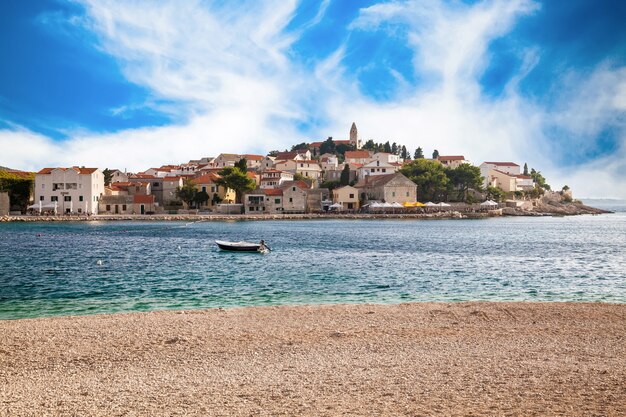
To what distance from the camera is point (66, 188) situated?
78812 millimetres

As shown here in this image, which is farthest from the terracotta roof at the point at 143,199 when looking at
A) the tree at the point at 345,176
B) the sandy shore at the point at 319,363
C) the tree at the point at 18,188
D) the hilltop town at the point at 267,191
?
the sandy shore at the point at 319,363

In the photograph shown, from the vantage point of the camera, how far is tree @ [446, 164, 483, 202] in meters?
97.2

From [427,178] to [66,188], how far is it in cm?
6274

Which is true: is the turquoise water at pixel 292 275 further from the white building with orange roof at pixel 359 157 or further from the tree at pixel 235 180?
the white building with orange roof at pixel 359 157

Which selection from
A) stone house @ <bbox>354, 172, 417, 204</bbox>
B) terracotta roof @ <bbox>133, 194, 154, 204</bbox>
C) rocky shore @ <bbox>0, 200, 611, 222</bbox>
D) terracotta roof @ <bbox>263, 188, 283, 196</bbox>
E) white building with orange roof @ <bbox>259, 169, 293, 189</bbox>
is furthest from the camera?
white building with orange roof @ <bbox>259, 169, 293, 189</bbox>

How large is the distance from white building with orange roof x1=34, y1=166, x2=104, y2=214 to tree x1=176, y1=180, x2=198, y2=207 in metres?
14.4

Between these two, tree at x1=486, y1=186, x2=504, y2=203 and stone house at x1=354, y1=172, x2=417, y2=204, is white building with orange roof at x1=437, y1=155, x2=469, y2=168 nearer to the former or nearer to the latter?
tree at x1=486, y1=186, x2=504, y2=203

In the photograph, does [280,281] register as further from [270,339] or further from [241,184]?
[241,184]

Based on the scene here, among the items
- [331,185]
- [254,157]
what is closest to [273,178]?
[331,185]

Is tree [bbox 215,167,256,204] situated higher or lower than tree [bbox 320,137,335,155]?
lower

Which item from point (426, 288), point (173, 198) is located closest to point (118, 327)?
point (426, 288)

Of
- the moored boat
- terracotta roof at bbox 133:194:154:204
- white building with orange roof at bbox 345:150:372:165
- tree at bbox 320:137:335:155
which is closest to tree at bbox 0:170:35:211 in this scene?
terracotta roof at bbox 133:194:154:204

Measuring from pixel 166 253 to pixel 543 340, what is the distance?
2663 centimetres

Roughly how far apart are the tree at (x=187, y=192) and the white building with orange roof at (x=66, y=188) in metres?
14.4
